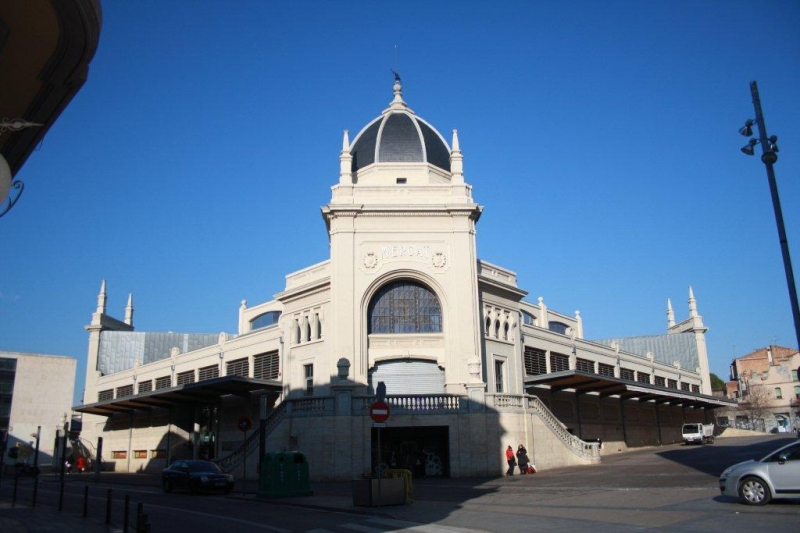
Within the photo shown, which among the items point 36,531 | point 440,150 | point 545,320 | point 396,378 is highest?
point 440,150

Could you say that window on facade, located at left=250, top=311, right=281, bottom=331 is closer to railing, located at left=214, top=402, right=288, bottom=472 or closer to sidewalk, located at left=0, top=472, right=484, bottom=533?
railing, located at left=214, top=402, right=288, bottom=472

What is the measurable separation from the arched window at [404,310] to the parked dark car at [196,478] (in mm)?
11143

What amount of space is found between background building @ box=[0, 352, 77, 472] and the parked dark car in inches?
2240

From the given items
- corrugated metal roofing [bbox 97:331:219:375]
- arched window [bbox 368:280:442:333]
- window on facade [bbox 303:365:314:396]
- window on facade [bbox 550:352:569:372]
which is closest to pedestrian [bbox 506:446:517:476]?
arched window [bbox 368:280:442:333]

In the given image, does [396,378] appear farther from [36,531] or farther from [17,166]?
[17,166]

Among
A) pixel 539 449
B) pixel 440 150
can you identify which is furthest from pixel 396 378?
pixel 440 150

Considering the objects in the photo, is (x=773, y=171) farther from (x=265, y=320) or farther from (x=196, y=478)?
(x=265, y=320)

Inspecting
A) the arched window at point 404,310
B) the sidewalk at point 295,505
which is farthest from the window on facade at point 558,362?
the sidewalk at point 295,505

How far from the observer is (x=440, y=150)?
4109 cm

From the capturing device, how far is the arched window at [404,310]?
1372 inches

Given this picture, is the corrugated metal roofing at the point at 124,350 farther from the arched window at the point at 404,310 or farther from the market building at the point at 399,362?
the arched window at the point at 404,310

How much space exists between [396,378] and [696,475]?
15516 millimetres

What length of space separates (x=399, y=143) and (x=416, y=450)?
A: 17433 mm

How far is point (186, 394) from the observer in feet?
146
